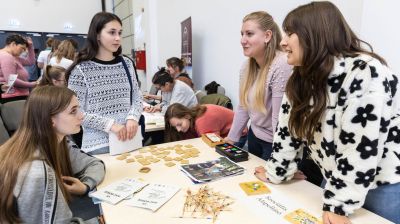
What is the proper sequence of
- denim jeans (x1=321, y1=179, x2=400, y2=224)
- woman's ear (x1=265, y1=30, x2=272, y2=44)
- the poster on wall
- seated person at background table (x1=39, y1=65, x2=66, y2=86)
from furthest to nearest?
the poster on wall, seated person at background table (x1=39, y1=65, x2=66, y2=86), woman's ear (x1=265, y1=30, x2=272, y2=44), denim jeans (x1=321, y1=179, x2=400, y2=224)

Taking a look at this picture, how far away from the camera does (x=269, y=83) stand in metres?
1.57

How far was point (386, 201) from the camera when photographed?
1062 millimetres

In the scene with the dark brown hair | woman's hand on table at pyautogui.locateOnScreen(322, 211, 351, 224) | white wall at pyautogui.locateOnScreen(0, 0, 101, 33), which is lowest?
woman's hand on table at pyautogui.locateOnScreen(322, 211, 351, 224)

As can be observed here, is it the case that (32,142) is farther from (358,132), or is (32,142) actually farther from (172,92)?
(172,92)

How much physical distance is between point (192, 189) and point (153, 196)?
0.18 meters

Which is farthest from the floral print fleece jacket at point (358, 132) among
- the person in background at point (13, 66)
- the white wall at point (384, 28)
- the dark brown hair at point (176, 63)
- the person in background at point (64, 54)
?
the person in background at point (13, 66)

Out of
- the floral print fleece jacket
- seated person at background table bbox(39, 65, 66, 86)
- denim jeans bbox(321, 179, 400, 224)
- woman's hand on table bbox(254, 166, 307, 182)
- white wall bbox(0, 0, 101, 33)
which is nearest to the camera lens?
the floral print fleece jacket

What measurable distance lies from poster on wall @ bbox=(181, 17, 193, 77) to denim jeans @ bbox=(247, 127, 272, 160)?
2.70m

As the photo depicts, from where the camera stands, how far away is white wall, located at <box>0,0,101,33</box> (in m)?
7.26

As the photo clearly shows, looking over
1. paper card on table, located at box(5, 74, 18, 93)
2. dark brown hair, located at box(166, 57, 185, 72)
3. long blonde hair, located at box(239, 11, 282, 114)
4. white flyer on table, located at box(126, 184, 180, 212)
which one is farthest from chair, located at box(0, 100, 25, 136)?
long blonde hair, located at box(239, 11, 282, 114)

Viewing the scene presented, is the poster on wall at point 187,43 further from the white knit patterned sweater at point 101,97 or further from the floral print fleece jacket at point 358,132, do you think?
the floral print fleece jacket at point 358,132

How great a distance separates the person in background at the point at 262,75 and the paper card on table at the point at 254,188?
14.2 inches

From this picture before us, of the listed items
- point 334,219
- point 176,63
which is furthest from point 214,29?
point 334,219

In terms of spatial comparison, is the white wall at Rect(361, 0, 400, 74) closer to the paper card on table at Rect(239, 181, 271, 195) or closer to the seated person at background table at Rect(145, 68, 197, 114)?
the paper card on table at Rect(239, 181, 271, 195)
